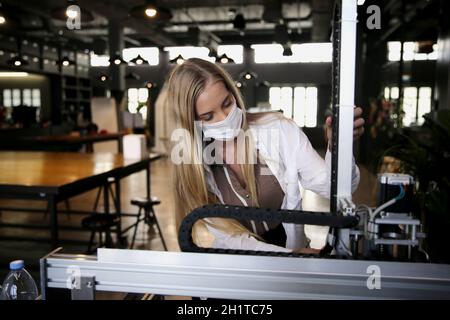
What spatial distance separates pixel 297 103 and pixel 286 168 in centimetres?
18

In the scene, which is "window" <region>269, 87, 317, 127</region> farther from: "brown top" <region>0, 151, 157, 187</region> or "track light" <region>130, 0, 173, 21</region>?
"track light" <region>130, 0, 173, 21</region>

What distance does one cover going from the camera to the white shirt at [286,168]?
1.11 m

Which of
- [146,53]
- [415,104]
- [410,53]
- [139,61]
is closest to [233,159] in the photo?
[146,53]

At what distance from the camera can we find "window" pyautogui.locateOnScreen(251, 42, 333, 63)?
884 millimetres

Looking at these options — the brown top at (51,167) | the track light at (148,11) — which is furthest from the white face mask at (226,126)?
the track light at (148,11)

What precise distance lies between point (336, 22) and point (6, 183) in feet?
8.36

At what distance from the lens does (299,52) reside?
112cm

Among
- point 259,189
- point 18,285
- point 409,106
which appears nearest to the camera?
point 18,285

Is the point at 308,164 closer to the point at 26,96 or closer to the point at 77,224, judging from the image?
the point at 77,224

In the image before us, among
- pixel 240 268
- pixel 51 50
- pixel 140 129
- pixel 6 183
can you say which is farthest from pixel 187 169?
pixel 51 50

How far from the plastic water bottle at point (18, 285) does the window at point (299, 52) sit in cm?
78

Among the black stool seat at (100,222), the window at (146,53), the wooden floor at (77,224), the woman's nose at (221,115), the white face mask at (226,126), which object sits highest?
the window at (146,53)

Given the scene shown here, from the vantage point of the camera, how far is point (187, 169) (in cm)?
114

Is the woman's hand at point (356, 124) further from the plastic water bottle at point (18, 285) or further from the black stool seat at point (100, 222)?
the black stool seat at point (100, 222)
